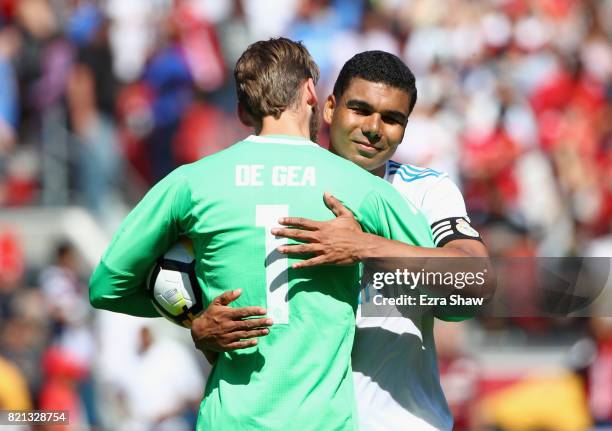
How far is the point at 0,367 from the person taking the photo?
9.28m

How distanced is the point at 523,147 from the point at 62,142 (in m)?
4.49

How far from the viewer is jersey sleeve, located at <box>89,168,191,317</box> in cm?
365

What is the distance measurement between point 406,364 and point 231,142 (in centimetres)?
654

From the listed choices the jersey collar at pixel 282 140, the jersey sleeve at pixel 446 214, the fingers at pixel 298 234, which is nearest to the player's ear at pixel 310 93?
the jersey collar at pixel 282 140

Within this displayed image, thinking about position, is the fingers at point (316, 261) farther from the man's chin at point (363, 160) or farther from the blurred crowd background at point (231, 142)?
the blurred crowd background at point (231, 142)

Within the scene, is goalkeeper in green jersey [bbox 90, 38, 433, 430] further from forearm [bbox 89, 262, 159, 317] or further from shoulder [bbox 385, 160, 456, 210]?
shoulder [bbox 385, 160, 456, 210]

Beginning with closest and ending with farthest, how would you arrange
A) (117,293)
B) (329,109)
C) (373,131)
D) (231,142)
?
(117,293), (373,131), (329,109), (231,142)

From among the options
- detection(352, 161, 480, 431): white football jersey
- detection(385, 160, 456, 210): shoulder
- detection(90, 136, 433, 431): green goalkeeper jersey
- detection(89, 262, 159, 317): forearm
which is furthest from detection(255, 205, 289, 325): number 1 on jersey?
detection(385, 160, 456, 210): shoulder

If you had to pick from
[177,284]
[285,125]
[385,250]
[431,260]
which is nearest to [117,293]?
Result: [177,284]

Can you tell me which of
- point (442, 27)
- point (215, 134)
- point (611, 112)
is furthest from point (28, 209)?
point (611, 112)

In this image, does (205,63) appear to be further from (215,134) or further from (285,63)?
(285,63)

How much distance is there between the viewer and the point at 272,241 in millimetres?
3607

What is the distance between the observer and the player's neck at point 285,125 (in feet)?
12.2

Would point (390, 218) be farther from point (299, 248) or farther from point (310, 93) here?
point (310, 93)
